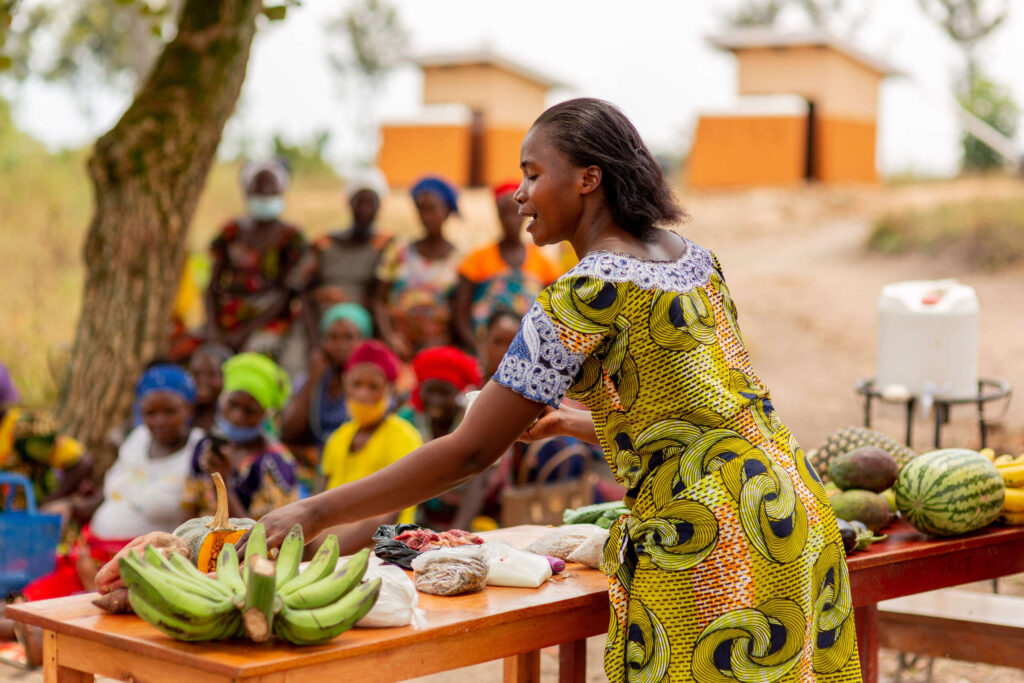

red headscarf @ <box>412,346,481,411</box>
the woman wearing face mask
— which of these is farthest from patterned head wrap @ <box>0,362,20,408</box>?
red headscarf @ <box>412,346,481,411</box>

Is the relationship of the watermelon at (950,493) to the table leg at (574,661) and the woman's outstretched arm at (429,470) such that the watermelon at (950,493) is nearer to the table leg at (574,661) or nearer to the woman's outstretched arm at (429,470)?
the table leg at (574,661)

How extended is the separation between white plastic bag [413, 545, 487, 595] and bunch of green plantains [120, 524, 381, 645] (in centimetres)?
42

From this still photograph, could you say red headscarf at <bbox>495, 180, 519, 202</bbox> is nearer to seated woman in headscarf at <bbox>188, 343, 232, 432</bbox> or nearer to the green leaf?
the green leaf

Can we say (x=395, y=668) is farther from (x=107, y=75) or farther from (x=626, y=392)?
(x=107, y=75)

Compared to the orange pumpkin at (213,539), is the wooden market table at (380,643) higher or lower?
lower

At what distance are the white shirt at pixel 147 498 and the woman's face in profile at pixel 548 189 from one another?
3.29 metres

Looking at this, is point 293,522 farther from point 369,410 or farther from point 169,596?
point 369,410

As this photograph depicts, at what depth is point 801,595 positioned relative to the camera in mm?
2490

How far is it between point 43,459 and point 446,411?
216cm

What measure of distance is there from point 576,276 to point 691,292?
0.25 meters

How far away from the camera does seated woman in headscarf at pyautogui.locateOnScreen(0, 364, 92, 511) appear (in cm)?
608

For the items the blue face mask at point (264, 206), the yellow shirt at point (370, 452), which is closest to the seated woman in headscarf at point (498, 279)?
the blue face mask at point (264, 206)

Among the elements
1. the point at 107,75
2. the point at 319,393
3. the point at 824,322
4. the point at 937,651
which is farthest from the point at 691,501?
the point at 107,75

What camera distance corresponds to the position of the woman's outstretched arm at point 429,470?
7.73 feet
